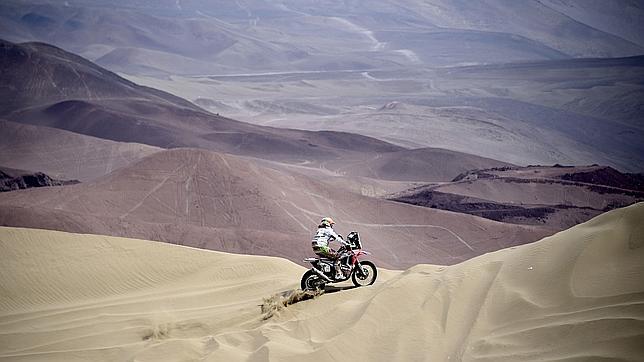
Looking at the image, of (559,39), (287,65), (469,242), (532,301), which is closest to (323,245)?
(532,301)

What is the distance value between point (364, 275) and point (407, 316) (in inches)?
83.4

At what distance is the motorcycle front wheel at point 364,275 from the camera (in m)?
9.05

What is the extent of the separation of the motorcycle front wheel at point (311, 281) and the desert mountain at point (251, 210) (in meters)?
10.5

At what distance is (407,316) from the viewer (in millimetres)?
7031

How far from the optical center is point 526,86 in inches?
3378

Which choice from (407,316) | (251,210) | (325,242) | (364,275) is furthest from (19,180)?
(407,316)

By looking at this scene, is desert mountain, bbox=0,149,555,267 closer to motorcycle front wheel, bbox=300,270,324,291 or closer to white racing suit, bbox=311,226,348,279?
white racing suit, bbox=311,226,348,279

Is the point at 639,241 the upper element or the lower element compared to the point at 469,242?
upper

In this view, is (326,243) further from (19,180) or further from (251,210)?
(19,180)

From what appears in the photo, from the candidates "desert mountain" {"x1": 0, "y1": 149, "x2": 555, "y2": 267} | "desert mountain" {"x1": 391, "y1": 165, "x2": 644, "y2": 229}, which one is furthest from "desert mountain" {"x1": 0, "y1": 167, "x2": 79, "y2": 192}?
"desert mountain" {"x1": 391, "y1": 165, "x2": 644, "y2": 229}

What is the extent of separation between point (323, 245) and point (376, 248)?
1322 centimetres

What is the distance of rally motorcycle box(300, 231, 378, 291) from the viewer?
863 centimetres

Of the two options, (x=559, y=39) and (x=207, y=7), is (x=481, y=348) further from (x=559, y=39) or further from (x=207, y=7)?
(x=207, y=7)

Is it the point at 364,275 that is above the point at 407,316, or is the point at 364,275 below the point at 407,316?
below
